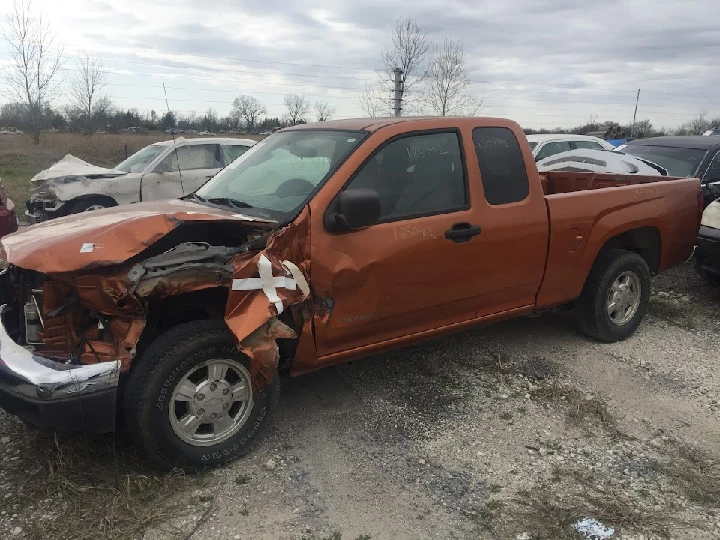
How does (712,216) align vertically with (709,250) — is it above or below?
above

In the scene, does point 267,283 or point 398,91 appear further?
point 398,91

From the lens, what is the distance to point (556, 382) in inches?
181

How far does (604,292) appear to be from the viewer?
5.17 meters

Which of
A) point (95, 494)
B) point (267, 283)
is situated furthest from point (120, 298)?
point (95, 494)

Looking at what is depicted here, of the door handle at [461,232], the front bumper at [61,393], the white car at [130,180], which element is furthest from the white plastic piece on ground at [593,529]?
the white car at [130,180]

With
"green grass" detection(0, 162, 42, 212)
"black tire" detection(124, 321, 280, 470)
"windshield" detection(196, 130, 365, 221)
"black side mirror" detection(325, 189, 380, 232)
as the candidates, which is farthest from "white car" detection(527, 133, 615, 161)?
"green grass" detection(0, 162, 42, 212)

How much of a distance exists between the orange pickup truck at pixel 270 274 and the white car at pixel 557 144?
812 centimetres

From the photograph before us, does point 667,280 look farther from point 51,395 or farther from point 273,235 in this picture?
point 51,395

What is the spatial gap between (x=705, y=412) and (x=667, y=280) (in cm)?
364

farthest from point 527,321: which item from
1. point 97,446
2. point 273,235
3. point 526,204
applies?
point 97,446

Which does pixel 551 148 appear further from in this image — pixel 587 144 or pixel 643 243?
pixel 643 243

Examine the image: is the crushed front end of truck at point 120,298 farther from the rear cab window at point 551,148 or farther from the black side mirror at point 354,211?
the rear cab window at point 551,148

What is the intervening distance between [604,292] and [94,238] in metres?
3.98

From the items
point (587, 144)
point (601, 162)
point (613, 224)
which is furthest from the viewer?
point (587, 144)
